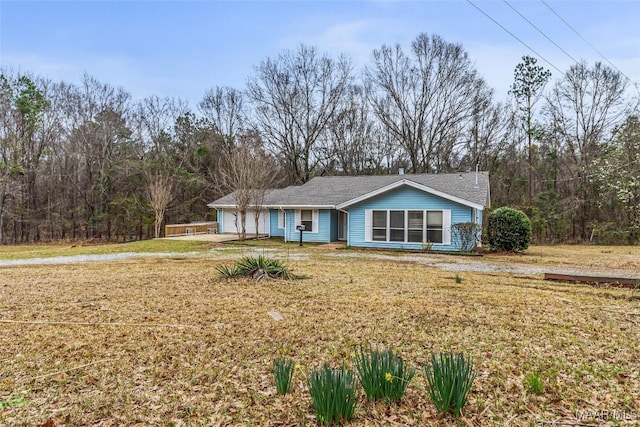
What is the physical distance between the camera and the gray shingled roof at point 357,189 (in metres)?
16.7

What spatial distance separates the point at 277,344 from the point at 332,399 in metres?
1.84

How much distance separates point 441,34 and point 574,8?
1858cm

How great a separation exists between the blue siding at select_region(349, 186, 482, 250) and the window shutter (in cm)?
13

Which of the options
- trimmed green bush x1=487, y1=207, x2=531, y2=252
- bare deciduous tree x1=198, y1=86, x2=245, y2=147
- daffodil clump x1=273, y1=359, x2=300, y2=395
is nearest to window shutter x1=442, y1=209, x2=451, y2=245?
trimmed green bush x1=487, y1=207, x2=531, y2=252

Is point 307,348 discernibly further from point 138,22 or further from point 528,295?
point 138,22

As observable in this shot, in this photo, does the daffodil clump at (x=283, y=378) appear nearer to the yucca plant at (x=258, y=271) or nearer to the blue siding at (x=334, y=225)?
the yucca plant at (x=258, y=271)

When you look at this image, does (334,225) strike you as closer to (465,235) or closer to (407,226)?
(407,226)

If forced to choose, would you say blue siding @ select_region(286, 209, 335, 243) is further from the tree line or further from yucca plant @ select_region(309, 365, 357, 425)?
yucca plant @ select_region(309, 365, 357, 425)

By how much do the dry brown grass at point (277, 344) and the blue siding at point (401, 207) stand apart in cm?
778

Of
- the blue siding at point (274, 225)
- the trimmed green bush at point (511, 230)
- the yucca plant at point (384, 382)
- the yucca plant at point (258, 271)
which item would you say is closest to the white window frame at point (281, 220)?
the blue siding at point (274, 225)

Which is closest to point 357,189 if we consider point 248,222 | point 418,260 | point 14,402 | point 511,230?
point 248,222

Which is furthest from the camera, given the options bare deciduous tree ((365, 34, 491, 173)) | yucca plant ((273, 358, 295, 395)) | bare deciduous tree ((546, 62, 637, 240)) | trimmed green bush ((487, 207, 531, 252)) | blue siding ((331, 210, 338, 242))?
bare deciduous tree ((365, 34, 491, 173))

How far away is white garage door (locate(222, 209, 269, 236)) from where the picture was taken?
2250 centimetres

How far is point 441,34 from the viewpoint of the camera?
88.7 feet
